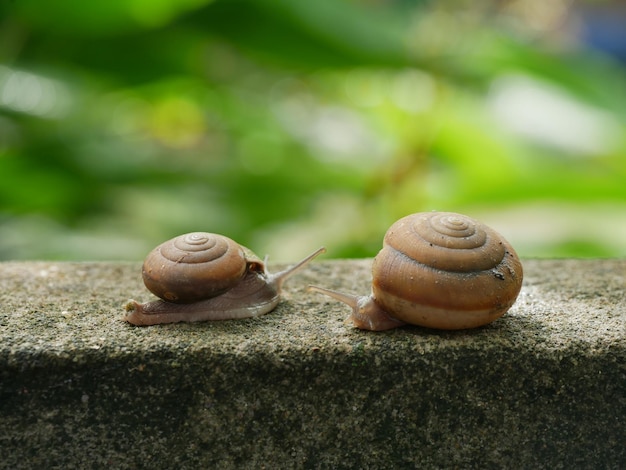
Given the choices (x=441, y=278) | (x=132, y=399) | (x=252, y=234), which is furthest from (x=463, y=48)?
(x=132, y=399)

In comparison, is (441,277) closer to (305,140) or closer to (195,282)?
(195,282)

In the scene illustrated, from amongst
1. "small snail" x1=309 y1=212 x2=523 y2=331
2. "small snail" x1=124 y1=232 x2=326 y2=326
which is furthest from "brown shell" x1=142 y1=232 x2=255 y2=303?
"small snail" x1=309 y1=212 x2=523 y2=331

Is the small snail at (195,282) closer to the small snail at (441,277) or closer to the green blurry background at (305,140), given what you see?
the small snail at (441,277)

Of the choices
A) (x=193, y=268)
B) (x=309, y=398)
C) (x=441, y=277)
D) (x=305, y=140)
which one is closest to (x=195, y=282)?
(x=193, y=268)

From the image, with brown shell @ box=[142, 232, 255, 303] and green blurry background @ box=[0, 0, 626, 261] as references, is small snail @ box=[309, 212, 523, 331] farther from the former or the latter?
green blurry background @ box=[0, 0, 626, 261]

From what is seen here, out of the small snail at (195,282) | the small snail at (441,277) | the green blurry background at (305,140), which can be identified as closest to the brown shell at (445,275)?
the small snail at (441,277)
